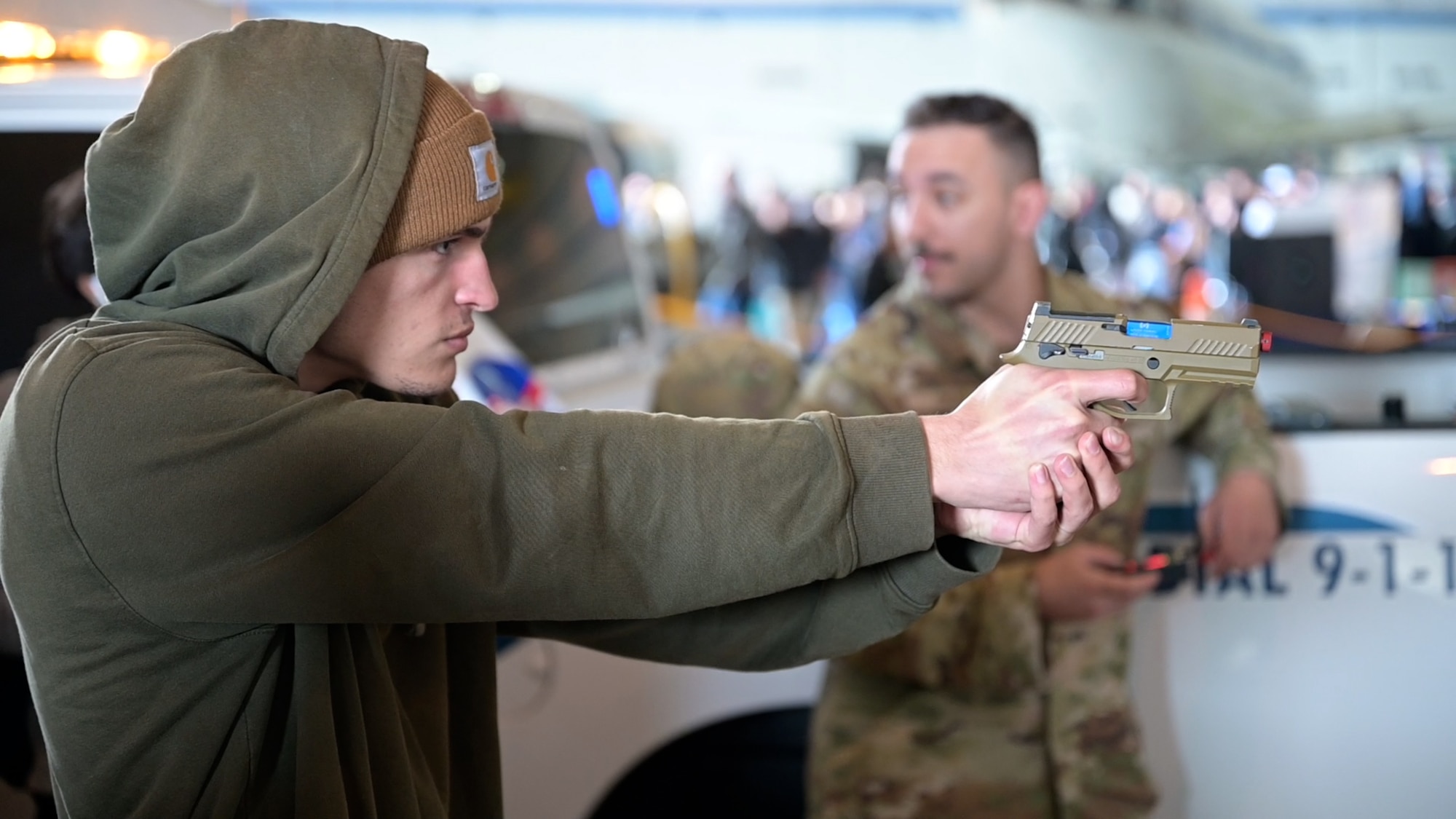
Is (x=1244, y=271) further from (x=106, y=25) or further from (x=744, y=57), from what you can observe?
(x=744, y=57)

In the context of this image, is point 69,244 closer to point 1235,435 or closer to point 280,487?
point 280,487

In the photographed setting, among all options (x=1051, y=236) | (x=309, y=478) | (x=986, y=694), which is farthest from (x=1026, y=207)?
(x=1051, y=236)

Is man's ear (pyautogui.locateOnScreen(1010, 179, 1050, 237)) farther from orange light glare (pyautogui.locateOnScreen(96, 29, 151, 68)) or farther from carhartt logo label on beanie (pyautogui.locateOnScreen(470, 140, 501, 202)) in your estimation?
orange light glare (pyautogui.locateOnScreen(96, 29, 151, 68))

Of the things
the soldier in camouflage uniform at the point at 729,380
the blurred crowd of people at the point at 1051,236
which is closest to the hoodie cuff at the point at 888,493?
the soldier in camouflage uniform at the point at 729,380

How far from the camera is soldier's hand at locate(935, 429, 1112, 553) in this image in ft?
4.47

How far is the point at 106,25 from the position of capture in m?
3.46

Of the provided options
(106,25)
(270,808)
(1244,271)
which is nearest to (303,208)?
(270,808)

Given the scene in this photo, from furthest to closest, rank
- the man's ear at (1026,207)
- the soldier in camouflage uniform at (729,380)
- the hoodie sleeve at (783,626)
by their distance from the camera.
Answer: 1. the soldier in camouflage uniform at (729,380)
2. the man's ear at (1026,207)
3. the hoodie sleeve at (783,626)

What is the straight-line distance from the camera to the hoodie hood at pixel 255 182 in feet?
4.29

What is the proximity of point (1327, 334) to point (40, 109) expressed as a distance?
380cm

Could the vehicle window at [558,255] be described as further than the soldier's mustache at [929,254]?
Yes

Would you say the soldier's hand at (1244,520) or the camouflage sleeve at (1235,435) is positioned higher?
the camouflage sleeve at (1235,435)

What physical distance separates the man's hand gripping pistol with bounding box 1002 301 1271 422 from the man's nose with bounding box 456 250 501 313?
58 centimetres

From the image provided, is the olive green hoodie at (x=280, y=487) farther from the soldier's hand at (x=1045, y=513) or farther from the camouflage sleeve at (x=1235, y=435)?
the camouflage sleeve at (x=1235, y=435)
